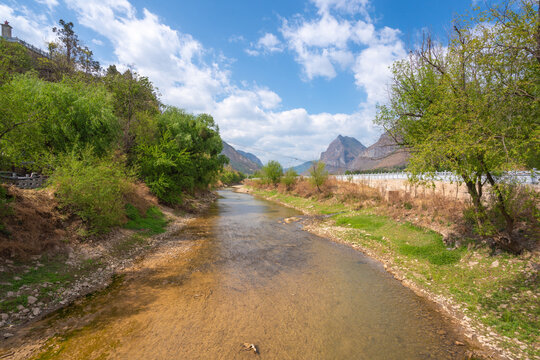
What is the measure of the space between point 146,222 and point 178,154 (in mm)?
9602

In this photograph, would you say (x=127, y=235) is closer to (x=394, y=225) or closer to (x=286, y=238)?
(x=286, y=238)

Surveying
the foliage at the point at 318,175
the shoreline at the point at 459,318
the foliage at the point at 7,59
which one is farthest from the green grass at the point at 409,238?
the foliage at the point at 7,59

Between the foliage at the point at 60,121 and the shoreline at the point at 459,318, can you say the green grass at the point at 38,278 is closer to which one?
the foliage at the point at 60,121

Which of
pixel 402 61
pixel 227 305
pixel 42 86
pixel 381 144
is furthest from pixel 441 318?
pixel 42 86

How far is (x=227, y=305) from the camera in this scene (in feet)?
29.9

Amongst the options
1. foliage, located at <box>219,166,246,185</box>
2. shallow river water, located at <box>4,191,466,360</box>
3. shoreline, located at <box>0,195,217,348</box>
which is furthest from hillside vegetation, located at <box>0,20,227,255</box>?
foliage, located at <box>219,166,246,185</box>

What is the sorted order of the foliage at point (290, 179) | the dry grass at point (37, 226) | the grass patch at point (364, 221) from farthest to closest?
1. the foliage at point (290, 179)
2. the grass patch at point (364, 221)
3. the dry grass at point (37, 226)

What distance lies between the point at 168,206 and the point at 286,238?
1554 cm

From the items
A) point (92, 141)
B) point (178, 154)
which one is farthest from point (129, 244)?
point (178, 154)

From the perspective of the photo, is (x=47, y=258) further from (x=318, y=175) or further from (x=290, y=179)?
(x=290, y=179)

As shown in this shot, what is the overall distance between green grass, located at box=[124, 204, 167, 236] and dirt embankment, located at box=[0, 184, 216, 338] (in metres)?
2.48

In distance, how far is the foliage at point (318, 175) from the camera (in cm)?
3950

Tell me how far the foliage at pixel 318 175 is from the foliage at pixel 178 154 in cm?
1596

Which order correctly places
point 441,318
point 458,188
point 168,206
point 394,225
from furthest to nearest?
point 168,206 → point 394,225 → point 458,188 → point 441,318
